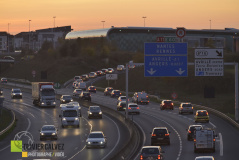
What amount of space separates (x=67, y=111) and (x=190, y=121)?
49.8 feet

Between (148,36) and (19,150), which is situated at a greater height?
(148,36)

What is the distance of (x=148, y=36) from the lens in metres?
196

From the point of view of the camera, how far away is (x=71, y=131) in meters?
61.4

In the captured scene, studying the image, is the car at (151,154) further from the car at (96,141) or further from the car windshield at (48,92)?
the car windshield at (48,92)

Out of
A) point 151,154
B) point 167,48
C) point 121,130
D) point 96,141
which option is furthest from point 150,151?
point 121,130

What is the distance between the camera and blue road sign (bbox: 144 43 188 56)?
54531 millimetres

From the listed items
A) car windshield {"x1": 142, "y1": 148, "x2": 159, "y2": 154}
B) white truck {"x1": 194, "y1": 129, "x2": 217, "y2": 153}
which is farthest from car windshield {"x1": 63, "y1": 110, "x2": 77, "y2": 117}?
car windshield {"x1": 142, "y1": 148, "x2": 159, "y2": 154}

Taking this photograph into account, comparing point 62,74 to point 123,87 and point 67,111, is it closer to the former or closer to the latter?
point 123,87

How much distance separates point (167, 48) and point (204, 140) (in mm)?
13638

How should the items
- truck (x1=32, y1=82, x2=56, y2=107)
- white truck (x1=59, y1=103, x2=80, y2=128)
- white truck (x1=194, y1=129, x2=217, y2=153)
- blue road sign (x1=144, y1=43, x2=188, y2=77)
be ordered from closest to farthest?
1. white truck (x1=194, y1=129, x2=217, y2=153)
2. blue road sign (x1=144, y1=43, x2=188, y2=77)
3. white truck (x1=59, y1=103, x2=80, y2=128)
4. truck (x1=32, y1=82, x2=56, y2=107)

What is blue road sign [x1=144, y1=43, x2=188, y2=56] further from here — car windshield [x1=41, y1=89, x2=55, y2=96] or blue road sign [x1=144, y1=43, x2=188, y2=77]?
car windshield [x1=41, y1=89, x2=55, y2=96]

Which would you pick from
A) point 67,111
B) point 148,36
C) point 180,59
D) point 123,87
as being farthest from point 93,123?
point 148,36

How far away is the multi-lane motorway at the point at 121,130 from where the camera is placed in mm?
43819

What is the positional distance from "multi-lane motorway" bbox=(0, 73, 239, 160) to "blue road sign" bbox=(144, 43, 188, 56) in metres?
Answer: 7.97
